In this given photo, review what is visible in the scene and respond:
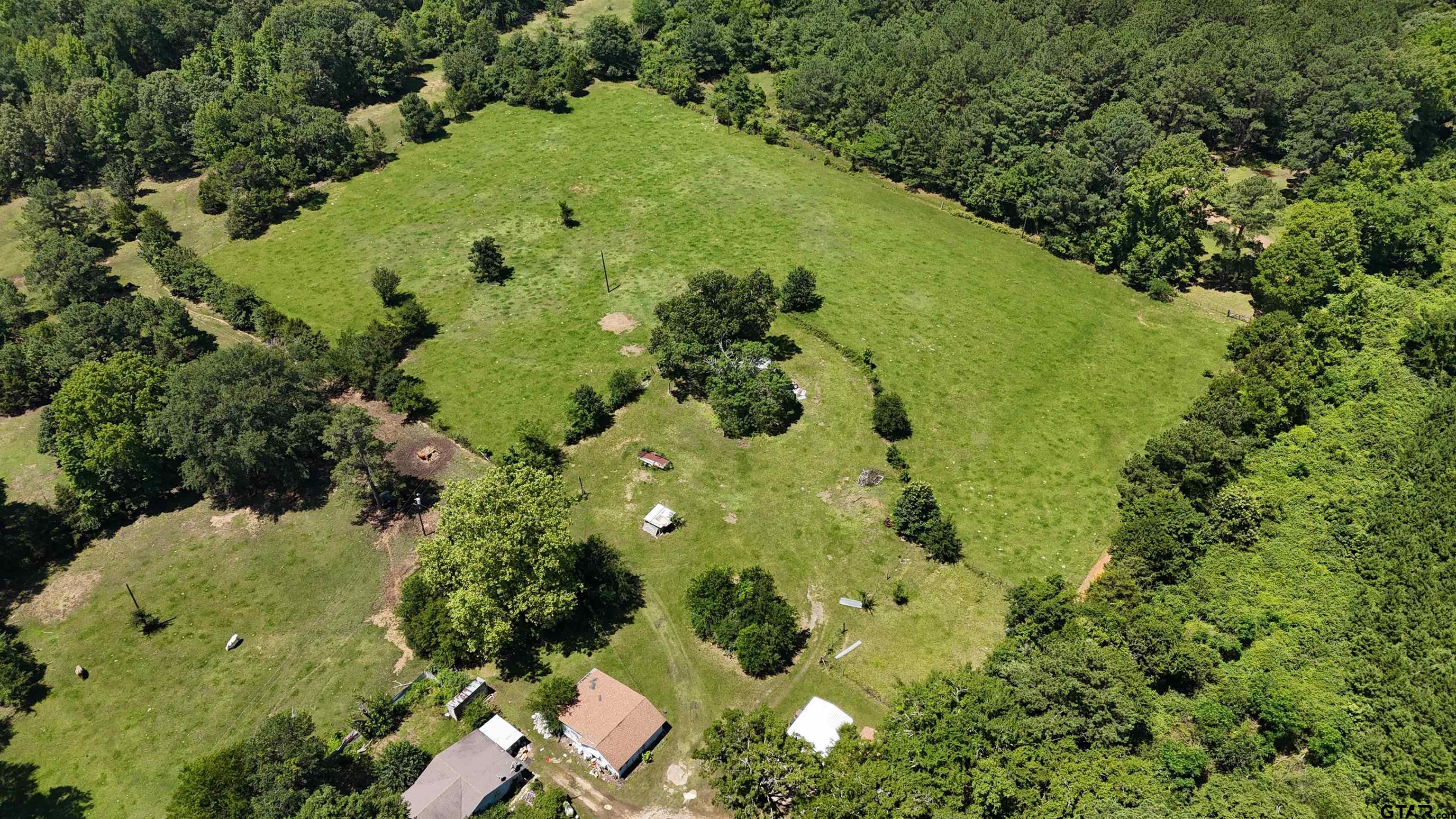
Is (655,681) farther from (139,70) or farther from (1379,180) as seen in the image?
(139,70)

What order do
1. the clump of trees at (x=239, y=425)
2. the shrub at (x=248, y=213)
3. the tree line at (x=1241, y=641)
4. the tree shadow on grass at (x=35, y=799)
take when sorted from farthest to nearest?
the shrub at (x=248, y=213) < the clump of trees at (x=239, y=425) < the tree shadow on grass at (x=35, y=799) < the tree line at (x=1241, y=641)

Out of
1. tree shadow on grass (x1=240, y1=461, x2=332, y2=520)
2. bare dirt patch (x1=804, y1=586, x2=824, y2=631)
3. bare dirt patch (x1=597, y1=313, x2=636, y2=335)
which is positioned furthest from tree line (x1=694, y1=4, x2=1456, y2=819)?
tree shadow on grass (x1=240, y1=461, x2=332, y2=520)

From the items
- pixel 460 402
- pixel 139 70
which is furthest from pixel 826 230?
pixel 139 70

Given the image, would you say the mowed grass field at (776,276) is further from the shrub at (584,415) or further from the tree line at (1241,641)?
the tree line at (1241,641)

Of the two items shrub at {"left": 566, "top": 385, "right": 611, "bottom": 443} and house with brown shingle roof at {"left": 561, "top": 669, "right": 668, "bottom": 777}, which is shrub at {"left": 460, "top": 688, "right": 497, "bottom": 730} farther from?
shrub at {"left": 566, "top": 385, "right": 611, "bottom": 443}

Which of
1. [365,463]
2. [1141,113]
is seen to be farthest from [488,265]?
[1141,113]

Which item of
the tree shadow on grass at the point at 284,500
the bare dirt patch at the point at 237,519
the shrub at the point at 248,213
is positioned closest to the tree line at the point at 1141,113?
the shrub at the point at 248,213
